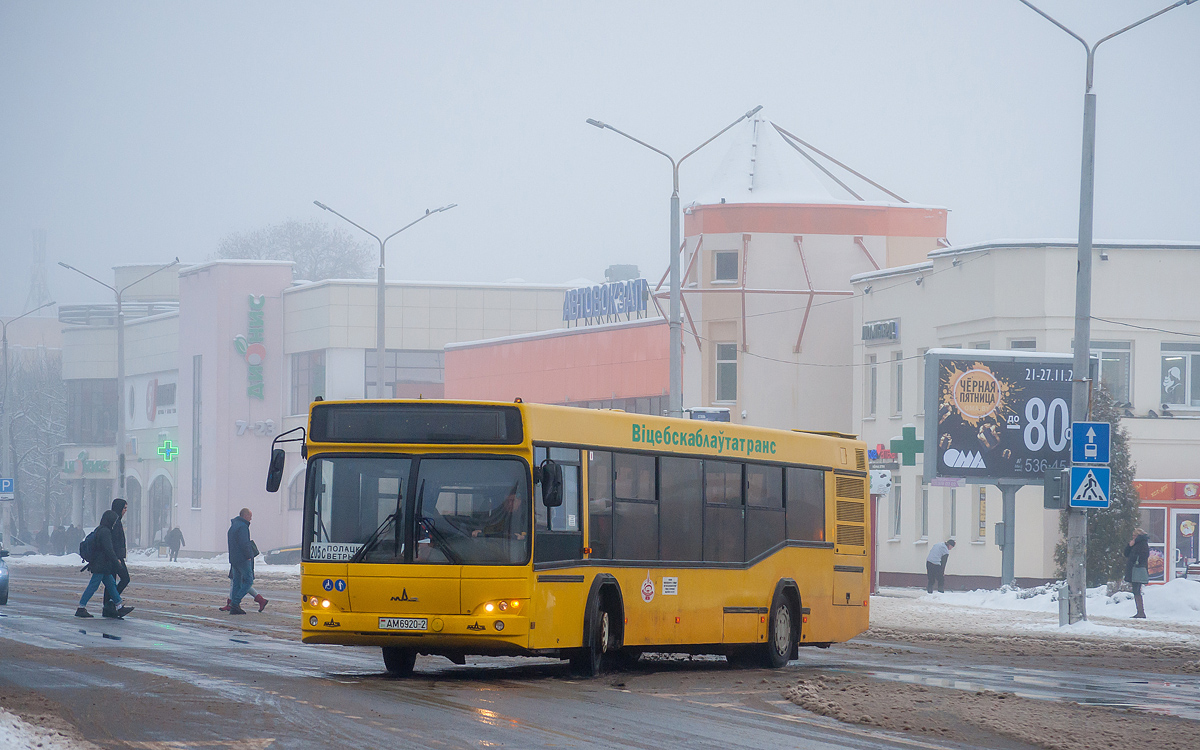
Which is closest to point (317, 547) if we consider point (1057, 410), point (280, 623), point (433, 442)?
point (433, 442)

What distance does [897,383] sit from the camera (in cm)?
5025

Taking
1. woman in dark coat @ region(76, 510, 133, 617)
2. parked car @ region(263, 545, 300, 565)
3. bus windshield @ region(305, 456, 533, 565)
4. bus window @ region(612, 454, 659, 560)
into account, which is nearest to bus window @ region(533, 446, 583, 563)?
bus windshield @ region(305, 456, 533, 565)

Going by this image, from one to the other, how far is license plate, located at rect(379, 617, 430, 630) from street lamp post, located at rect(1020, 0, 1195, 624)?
46.9 feet

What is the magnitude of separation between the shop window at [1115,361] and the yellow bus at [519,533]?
90.5 ft

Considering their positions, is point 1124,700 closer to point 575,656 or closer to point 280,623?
point 575,656

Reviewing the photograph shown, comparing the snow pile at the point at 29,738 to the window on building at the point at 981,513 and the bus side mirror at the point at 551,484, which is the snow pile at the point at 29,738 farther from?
the window on building at the point at 981,513

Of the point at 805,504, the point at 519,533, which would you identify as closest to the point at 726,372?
the point at 805,504

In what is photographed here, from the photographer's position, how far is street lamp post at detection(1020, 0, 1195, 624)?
→ 89.7ft

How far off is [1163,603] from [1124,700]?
18264 millimetres

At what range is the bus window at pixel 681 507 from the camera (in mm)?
17844

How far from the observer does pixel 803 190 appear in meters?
57.7

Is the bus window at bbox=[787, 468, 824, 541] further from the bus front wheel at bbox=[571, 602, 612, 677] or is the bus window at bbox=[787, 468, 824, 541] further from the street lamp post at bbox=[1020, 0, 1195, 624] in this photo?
the street lamp post at bbox=[1020, 0, 1195, 624]

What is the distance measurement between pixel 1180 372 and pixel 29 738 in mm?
37990

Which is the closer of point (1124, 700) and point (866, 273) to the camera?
point (1124, 700)
